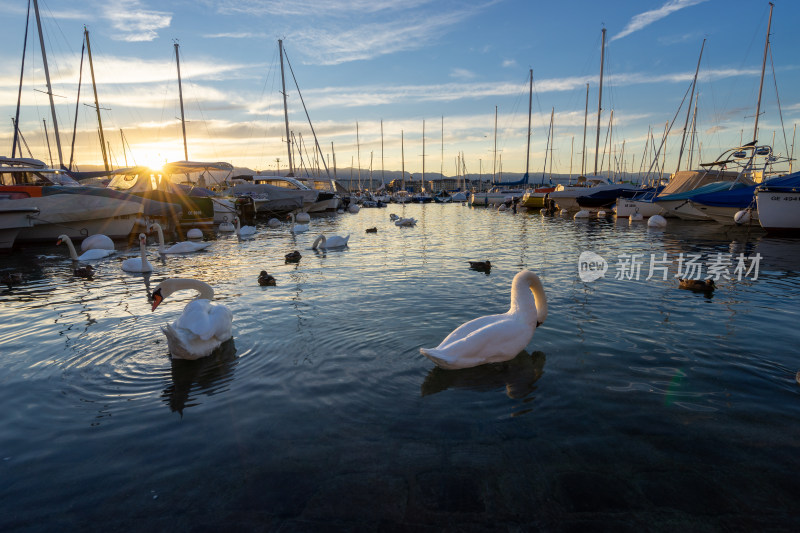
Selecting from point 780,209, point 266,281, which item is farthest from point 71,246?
point 780,209

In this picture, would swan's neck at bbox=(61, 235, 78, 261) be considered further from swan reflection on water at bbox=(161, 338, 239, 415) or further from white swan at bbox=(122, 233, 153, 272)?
swan reflection on water at bbox=(161, 338, 239, 415)

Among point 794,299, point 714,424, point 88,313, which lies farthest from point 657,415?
point 88,313

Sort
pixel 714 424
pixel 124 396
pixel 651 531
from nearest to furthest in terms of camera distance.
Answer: pixel 651 531 → pixel 714 424 → pixel 124 396

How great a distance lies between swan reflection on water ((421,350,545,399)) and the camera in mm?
4922

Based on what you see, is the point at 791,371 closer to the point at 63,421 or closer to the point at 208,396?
the point at 208,396

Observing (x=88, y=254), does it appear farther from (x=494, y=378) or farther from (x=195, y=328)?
(x=494, y=378)

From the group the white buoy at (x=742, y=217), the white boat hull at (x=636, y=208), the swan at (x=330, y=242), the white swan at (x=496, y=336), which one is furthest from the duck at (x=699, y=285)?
the white boat hull at (x=636, y=208)

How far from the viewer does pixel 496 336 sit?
201 inches

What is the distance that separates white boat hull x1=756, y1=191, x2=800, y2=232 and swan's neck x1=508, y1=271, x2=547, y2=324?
64.7ft

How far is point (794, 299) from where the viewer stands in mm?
8531

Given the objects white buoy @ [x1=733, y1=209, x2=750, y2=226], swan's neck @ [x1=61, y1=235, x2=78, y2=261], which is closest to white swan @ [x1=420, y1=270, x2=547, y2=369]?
swan's neck @ [x1=61, y1=235, x2=78, y2=261]

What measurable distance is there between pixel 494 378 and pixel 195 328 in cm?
395

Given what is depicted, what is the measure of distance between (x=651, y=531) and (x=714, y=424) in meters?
1.85

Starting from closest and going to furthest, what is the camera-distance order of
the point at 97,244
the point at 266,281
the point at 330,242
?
the point at 266,281
the point at 97,244
the point at 330,242
